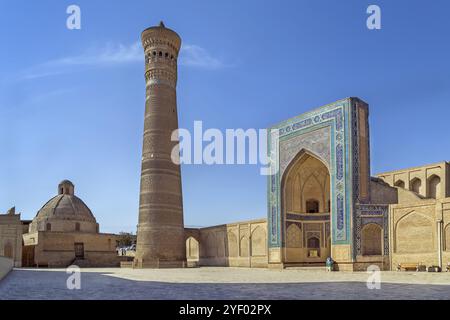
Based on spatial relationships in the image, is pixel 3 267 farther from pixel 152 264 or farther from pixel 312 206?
pixel 312 206

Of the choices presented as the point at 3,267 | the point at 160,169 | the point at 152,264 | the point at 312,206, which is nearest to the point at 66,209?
the point at 160,169

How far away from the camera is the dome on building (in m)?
31.6

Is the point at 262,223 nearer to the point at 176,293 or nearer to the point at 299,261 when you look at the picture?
the point at 299,261

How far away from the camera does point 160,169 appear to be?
2367 cm

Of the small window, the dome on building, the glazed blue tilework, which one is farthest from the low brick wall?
the dome on building

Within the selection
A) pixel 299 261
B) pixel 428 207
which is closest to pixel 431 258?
pixel 428 207

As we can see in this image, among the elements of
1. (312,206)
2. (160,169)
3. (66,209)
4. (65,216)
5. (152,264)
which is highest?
(160,169)

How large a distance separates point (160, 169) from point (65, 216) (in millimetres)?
11442

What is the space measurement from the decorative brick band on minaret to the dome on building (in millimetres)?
9912

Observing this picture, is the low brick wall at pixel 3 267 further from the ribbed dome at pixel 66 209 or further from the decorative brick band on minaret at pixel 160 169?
the ribbed dome at pixel 66 209

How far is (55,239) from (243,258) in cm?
1181

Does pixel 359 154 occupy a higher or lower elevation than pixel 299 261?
higher

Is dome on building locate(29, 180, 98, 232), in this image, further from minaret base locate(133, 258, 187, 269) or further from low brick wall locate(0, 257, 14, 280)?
low brick wall locate(0, 257, 14, 280)
